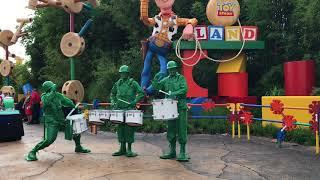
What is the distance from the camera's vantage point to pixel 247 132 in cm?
1165

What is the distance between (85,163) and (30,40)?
21842 millimetres

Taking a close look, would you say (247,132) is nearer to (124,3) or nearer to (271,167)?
(271,167)

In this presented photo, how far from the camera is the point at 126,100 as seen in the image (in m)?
8.84

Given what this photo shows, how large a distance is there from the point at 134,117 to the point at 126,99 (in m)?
0.60

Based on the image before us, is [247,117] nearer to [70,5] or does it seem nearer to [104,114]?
[104,114]

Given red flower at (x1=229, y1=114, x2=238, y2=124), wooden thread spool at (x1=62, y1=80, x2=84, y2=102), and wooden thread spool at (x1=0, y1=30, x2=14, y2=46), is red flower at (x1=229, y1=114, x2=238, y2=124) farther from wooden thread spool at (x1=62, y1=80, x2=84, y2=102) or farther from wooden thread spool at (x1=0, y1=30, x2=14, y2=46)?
wooden thread spool at (x1=0, y1=30, x2=14, y2=46)

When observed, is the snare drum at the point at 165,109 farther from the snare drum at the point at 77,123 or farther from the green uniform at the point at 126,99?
the snare drum at the point at 77,123

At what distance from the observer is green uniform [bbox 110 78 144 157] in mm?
8797

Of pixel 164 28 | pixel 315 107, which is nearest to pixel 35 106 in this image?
pixel 164 28

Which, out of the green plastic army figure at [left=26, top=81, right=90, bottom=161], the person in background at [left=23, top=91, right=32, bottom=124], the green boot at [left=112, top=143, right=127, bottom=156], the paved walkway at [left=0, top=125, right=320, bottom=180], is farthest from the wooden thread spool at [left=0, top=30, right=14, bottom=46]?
the green boot at [left=112, top=143, right=127, bottom=156]

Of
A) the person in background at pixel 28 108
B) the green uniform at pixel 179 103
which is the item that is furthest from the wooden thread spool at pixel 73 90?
the green uniform at pixel 179 103

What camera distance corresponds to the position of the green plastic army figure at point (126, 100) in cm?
880

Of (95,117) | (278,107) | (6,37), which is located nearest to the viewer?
(95,117)

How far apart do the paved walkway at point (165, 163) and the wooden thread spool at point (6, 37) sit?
13394 millimetres
